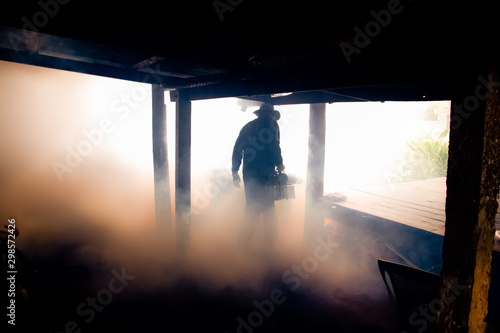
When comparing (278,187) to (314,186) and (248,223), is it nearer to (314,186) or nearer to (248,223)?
(248,223)

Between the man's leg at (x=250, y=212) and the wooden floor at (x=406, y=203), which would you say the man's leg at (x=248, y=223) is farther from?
the wooden floor at (x=406, y=203)

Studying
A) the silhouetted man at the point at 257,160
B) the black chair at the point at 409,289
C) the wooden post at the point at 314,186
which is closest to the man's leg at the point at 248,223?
the silhouetted man at the point at 257,160

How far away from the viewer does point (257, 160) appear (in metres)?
5.52

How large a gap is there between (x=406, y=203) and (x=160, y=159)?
5.26m

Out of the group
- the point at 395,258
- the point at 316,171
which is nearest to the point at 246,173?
the point at 316,171

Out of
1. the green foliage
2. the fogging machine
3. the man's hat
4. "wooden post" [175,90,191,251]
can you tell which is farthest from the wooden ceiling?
the green foliage

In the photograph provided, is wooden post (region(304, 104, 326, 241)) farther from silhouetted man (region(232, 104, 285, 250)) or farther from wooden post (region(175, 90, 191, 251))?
wooden post (region(175, 90, 191, 251))

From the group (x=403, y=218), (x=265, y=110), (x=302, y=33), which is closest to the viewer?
(x=302, y=33)

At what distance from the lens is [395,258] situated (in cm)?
562

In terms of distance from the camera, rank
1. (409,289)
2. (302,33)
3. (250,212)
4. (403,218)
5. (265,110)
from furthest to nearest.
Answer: (250,212)
(265,110)
(403,218)
(409,289)
(302,33)

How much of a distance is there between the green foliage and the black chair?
11160 millimetres

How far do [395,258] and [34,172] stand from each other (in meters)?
9.21

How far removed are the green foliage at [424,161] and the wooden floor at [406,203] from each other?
4508 millimetres

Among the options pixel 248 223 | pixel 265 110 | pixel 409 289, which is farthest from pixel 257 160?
pixel 409 289
